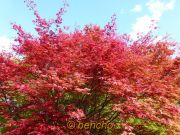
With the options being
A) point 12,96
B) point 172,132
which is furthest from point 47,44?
point 172,132

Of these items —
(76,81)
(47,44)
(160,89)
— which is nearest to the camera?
(76,81)

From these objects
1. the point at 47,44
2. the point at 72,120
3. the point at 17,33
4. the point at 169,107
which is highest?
the point at 17,33

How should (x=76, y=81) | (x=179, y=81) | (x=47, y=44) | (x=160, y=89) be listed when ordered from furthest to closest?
(x=179, y=81) → (x=47, y=44) → (x=160, y=89) → (x=76, y=81)

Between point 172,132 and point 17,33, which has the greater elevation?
point 17,33

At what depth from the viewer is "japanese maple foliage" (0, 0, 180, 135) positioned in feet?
37.1

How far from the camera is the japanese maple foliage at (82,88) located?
11.3 metres

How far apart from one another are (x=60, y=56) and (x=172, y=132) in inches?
216

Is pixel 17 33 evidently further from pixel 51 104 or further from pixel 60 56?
pixel 51 104

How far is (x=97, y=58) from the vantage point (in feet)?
39.2

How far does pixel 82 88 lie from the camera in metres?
12.2

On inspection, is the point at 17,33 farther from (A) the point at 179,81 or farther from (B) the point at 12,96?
(A) the point at 179,81

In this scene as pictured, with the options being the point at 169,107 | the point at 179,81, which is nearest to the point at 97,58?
the point at 169,107

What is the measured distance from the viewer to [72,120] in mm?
11602

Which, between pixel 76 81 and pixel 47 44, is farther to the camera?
pixel 47 44
